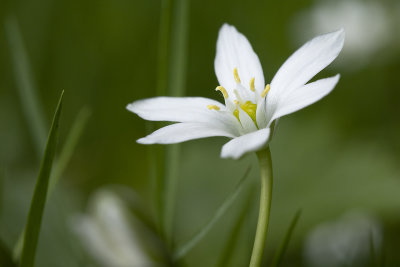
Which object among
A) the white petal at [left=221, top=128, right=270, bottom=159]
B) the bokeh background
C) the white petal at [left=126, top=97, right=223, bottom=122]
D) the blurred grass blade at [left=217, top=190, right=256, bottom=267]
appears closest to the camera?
the white petal at [left=221, top=128, right=270, bottom=159]

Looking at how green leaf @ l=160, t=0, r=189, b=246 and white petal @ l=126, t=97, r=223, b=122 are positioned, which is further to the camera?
green leaf @ l=160, t=0, r=189, b=246

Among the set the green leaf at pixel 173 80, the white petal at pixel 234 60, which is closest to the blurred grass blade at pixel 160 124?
the green leaf at pixel 173 80

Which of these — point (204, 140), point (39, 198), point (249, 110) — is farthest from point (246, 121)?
point (204, 140)

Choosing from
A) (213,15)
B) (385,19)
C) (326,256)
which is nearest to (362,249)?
(326,256)

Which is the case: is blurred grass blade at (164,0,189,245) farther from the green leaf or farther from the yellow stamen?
the yellow stamen

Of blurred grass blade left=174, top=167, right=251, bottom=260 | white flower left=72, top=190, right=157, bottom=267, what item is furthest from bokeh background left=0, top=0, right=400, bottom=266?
blurred grass blade left=174, top=167, right=251, bottom=260

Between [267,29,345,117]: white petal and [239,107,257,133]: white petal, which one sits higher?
[267,29,345,117]: white petal

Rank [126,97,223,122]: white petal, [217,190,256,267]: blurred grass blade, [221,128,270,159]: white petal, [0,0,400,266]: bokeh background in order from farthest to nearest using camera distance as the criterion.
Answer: [0,0,400,266]: bokeh background → [217,190,256,267]: blurred grass blade → [126,97,223,122]: white petal → [221,128,270,159]: white petal

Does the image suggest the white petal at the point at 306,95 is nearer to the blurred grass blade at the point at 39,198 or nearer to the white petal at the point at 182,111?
the white petal at the point at 182,111

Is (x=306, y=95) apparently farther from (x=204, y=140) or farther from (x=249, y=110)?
(x=204, y=140)
